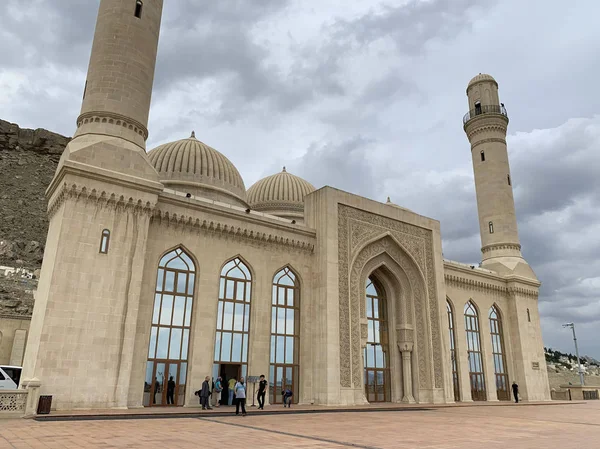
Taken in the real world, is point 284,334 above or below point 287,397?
above

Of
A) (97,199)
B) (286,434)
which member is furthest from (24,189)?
(286,434)

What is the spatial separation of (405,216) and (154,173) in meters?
10.7

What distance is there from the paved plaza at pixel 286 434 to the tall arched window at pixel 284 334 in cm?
560

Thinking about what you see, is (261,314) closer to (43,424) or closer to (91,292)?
(91,292)

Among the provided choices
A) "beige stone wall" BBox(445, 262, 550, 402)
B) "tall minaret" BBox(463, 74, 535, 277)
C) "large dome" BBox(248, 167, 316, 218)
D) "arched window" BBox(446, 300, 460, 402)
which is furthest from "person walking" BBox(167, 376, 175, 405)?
"tall minaret" BBox(463, 74, 535, 277)

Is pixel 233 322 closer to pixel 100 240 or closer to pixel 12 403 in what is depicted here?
pixel 100 240

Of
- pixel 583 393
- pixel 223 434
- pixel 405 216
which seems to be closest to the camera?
pixel 223 434

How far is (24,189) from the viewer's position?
145 ft

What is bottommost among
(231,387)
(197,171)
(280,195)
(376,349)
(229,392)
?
(229,392)

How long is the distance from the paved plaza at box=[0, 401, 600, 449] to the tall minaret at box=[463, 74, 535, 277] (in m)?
16.1

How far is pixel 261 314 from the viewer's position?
50.4 feet

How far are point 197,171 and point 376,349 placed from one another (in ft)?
35.1

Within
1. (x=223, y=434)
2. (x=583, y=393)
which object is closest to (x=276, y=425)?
(x=223, y=434)

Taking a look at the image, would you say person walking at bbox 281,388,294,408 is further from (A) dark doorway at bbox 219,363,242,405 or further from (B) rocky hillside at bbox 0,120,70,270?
(B) rocky hillside at bbox 0,120,70,270
